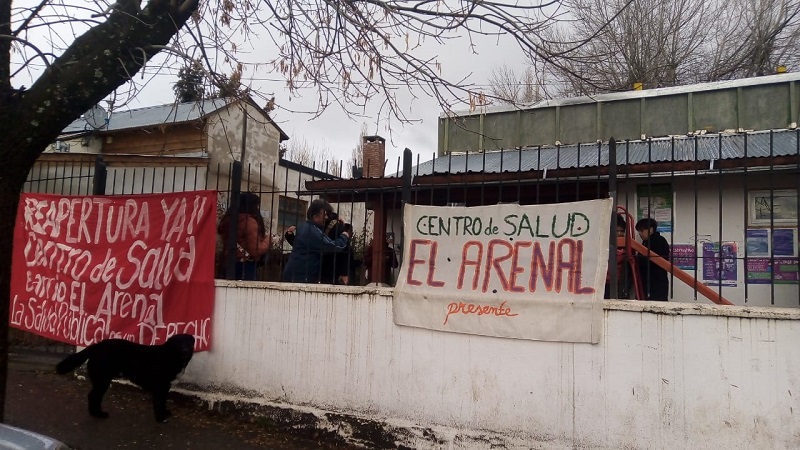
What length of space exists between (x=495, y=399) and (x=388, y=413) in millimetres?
982

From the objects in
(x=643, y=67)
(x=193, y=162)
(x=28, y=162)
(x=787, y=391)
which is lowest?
(x=787, y=391)

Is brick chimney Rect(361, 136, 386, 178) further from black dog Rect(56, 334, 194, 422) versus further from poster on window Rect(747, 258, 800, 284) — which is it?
poster on window Rect(747, 258, 800, 284)

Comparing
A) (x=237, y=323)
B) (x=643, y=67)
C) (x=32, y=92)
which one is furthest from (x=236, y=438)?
(x=643, y=67)

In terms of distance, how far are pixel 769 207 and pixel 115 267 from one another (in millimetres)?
8054

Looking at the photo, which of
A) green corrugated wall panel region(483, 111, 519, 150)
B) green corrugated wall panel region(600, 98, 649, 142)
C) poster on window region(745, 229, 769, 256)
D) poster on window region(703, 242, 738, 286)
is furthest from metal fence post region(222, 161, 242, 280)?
green corrugated wall panel region(600, 98, 649, 142)

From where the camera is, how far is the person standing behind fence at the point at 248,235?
6.00m

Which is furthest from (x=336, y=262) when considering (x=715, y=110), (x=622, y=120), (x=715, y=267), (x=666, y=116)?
(x=715, y=110)

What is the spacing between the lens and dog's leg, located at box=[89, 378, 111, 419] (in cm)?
533

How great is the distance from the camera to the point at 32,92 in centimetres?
410

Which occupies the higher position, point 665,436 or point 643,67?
point 643,67

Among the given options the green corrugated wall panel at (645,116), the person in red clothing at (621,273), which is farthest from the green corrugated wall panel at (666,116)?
the person in red clothing at (621,273)

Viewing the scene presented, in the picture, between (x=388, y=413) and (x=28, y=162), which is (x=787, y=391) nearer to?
(x=388, y=413)

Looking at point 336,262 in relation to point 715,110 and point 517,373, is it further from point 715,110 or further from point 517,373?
point 715,110

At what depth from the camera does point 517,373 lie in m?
4.33
